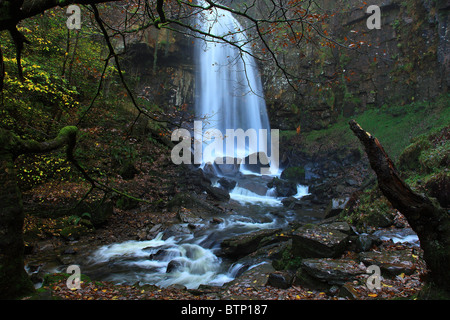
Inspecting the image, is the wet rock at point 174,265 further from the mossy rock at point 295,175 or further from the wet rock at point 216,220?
the mossy rock at point 295,175

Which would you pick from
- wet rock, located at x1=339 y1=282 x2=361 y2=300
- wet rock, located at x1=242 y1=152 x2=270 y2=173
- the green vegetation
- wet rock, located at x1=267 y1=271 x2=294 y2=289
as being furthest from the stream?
the green vegetation

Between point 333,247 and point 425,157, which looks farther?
point 425,157

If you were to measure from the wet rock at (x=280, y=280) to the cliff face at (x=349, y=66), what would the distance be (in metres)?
12.3

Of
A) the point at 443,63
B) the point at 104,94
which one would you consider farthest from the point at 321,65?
the point at 104,94

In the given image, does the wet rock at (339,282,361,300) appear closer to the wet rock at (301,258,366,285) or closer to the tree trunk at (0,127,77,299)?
the wet rock at (301,258,366,285)

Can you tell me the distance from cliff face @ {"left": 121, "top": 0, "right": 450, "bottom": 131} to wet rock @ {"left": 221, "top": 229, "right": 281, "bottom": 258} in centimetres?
1057

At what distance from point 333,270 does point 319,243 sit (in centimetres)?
79

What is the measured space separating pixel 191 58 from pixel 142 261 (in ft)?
60.1

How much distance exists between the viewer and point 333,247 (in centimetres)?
446

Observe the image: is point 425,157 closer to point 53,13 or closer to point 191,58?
point 53,13

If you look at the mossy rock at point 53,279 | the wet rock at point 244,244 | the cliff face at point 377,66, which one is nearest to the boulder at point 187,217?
the wet rock at point 244,244

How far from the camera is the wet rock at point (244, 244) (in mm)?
6230
